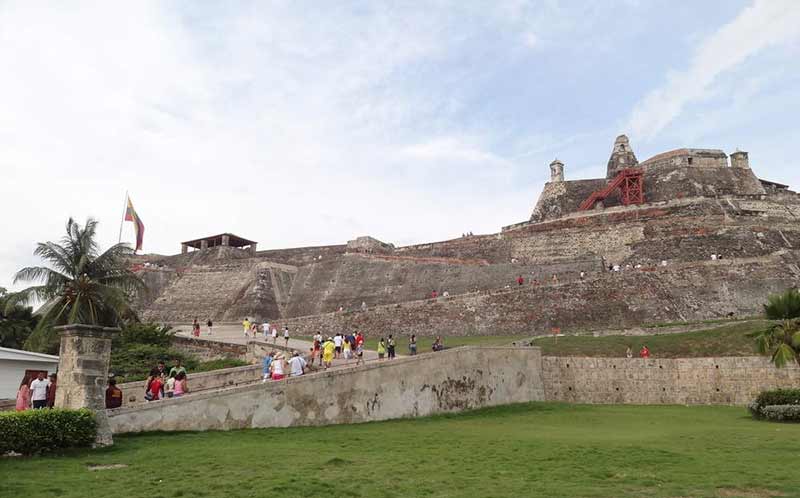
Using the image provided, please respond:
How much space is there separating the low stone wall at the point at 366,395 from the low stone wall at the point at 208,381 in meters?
2.81

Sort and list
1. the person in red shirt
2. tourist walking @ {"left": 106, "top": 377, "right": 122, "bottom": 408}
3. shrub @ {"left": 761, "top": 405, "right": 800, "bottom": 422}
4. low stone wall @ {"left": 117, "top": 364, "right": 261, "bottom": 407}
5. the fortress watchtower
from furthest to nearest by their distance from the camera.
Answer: the fortress watchtower → low stone wall @ {"left": 117, "top": 364, "right": 261, "bottom": 407} → shrub @ {"left": 761, "top": 405, "right": 800, "bottom": 422} → the person in red shirt → tourist walking @ {"left": 106, "top": 377, "right": 122, "bottom": 408}

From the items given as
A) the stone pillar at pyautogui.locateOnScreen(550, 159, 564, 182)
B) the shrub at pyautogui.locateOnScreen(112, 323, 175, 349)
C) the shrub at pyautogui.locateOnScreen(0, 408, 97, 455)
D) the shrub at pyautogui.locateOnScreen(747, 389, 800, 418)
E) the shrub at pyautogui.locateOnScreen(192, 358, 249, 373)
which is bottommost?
the shrub at pyautogui.locateOnScreen(747, 389, 800, 418)

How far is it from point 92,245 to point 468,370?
51.0 feet

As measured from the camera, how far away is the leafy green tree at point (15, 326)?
1141 inches

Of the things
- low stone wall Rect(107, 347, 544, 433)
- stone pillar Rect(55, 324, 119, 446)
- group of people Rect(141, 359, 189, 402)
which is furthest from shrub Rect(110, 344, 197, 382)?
stone pillar Rect(55, 324, 119, 446)

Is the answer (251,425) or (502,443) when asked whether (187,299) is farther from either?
(502,443)

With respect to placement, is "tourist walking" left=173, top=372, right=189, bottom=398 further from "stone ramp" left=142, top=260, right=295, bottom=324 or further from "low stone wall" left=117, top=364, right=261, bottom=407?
"stone ramp" left=142, top=260, right=295, bottom=324

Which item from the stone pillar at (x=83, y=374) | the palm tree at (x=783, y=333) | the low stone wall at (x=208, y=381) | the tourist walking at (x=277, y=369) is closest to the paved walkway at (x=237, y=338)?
the low stone wall at (x=208, y=381)

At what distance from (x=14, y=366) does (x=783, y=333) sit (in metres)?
20.5

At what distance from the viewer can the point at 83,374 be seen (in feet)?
35.3

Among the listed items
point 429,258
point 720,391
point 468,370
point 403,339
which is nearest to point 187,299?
point 429,258

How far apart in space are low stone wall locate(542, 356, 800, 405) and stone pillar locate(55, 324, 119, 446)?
47.3 feet

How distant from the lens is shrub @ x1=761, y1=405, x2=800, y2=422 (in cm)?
1470

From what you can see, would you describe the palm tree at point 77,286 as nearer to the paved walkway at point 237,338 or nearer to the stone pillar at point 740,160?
the paved walkway at point 237,338
